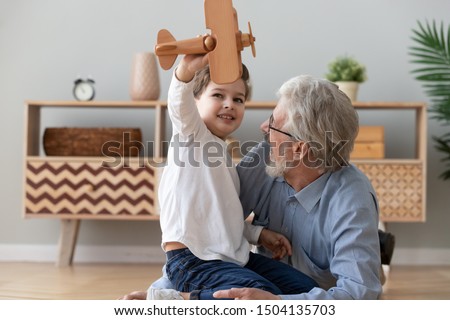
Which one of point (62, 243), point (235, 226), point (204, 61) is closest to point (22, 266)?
point (62, 243)

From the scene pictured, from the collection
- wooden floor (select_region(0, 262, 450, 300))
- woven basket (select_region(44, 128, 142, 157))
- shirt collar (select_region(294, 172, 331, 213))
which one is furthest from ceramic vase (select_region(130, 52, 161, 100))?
shirt collar (select_region(294, 172, 331, 213))

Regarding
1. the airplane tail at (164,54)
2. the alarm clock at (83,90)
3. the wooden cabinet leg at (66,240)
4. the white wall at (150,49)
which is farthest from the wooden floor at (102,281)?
the airplane tail at (164,54)

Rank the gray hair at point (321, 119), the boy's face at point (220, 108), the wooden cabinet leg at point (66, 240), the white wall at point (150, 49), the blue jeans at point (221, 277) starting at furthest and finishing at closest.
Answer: the white wall at point (150, 49) < the wooden cabinet leg at point (66, 240) < the boy's face at point (220, 108) < the gray hair at point (321, 119) < the blue jeans at point (221, 277)

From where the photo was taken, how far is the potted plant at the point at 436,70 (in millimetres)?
4168

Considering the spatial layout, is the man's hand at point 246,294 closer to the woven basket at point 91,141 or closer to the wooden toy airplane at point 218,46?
the wooden toy airplane at point 218,46

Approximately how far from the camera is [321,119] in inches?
78.1

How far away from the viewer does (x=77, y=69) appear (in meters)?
4.54

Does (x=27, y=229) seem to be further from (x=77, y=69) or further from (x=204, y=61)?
(x=204, y=61)

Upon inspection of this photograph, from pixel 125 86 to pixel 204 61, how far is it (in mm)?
2915

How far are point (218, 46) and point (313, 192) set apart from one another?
2.04ft

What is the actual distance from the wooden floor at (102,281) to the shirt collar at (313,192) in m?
1.33

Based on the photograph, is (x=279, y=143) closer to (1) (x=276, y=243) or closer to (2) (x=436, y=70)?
(1) (x=276, y=243)

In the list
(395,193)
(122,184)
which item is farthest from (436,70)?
(122,184)

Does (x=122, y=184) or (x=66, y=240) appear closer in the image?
(x=122, y=184)
